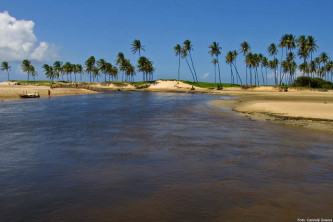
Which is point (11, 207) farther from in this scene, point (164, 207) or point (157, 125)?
point (157, 125)

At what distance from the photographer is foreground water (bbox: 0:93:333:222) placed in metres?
10.7

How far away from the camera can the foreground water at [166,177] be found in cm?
1068

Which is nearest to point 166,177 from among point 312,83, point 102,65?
point 312,83

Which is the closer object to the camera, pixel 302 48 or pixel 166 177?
pixel 166 177

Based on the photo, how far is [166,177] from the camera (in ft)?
A: 47.5

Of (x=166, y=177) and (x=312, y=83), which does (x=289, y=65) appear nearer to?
(x=312, y=83)

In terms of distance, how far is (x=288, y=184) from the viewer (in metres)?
13.6

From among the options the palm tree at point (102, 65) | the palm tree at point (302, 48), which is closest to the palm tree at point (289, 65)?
the palm tree at point (302, 48)

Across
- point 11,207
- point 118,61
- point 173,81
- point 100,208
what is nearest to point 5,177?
point 11,207

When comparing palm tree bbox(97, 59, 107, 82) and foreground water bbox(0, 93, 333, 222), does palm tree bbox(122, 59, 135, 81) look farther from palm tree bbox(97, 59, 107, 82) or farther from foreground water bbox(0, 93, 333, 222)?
foreground water bbox(0, 93, 333, 222)

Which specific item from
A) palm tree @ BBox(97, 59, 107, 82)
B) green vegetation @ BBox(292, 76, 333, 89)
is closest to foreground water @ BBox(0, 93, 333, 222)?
green vegetation @ BBox(292, 76, 333, 89)

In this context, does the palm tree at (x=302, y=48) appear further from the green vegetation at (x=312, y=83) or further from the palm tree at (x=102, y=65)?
the palm tree at (x=102, y=65)

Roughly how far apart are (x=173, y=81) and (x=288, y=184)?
15481 cm

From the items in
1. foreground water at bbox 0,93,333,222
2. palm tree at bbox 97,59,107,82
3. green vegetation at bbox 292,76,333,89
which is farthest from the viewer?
palm tree at bbox 97,59,107,82
